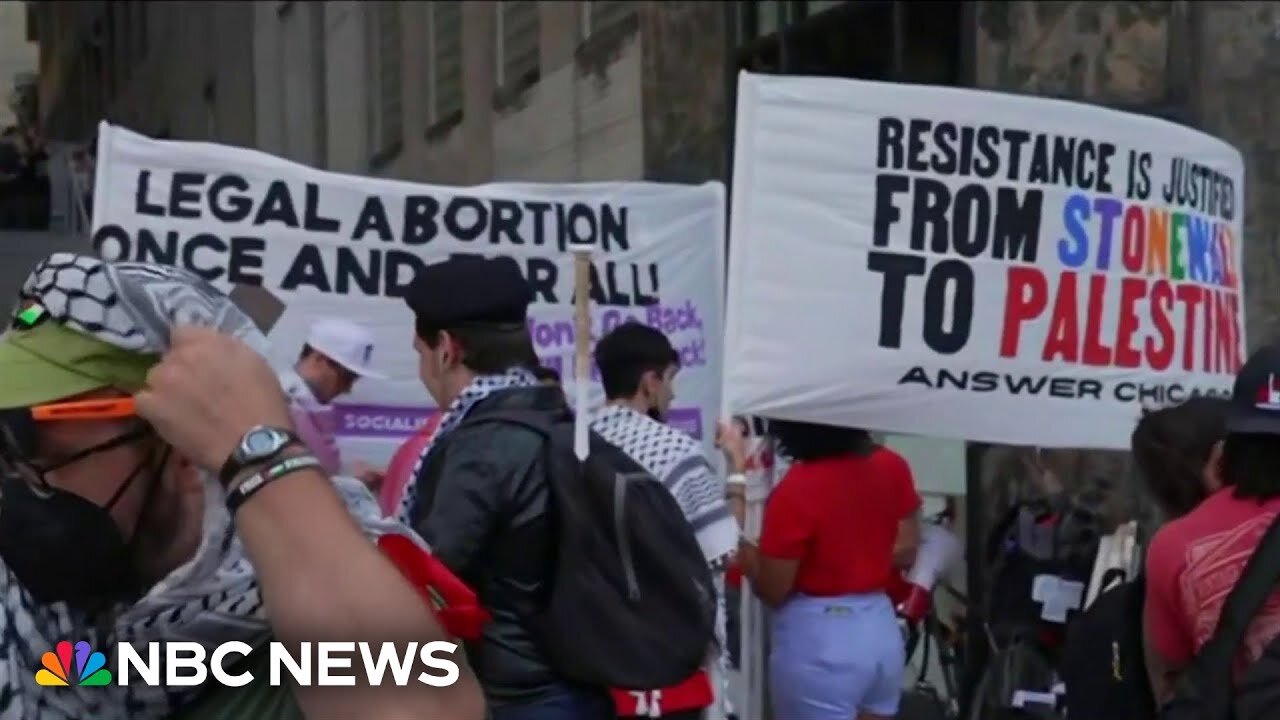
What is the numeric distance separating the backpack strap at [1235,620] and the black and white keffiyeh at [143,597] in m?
2.14

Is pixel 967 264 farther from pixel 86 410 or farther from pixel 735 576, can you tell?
pixel 86 410

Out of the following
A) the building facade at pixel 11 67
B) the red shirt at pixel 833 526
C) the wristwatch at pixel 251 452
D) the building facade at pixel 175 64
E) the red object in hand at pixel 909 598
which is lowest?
the red object in hand at pixel 909 598

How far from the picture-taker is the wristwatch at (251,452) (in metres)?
1.98

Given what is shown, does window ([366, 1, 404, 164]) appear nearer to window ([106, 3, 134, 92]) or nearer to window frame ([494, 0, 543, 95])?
window frame ([494, 0, 543, 95])

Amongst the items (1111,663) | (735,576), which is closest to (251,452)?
(1111,663)

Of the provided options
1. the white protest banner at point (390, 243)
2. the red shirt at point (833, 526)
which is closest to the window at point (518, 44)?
the white protest banner at point (390, 243)

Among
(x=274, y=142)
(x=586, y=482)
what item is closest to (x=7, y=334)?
(x=586, y=482)

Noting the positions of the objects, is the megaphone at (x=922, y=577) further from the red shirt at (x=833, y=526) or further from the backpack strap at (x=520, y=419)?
the backpack strap at (x=520, y=419)

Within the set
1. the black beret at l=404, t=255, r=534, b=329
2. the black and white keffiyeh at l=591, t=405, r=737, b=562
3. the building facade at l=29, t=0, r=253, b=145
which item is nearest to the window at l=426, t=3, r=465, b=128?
the building facade at l=29, t=0, r=253, b=145

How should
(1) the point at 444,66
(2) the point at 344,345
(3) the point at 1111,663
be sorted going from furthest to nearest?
(1) the point at 444,66
(2) the point at 344,345
(3) the point at 1111,663

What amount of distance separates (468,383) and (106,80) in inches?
1032

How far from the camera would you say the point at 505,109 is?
18.4m

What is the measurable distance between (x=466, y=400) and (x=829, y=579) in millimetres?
2330

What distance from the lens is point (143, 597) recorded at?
215 cm
